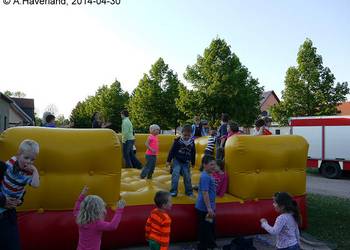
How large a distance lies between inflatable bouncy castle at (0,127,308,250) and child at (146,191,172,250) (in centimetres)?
116

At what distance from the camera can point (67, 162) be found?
491 centimetres

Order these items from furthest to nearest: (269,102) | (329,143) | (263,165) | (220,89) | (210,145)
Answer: (269,102)
(220,89)
(329,143)
(210,145)
(263,165)

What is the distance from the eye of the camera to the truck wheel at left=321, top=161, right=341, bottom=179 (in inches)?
589

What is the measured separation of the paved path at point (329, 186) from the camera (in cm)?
1096

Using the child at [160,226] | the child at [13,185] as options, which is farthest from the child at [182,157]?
the child at [13,185]

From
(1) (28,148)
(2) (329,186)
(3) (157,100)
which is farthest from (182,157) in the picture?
(3) (157,100)

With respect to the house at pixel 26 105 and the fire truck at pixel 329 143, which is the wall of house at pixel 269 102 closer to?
the house at pixel 26 105

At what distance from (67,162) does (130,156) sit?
4.56m

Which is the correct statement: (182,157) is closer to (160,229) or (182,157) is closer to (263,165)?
(263,165)

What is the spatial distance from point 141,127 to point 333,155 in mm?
22641

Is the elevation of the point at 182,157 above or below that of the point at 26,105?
below

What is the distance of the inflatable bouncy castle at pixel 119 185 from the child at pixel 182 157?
0.84 ft

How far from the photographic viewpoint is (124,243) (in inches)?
208

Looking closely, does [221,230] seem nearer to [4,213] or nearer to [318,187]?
[4,213]
